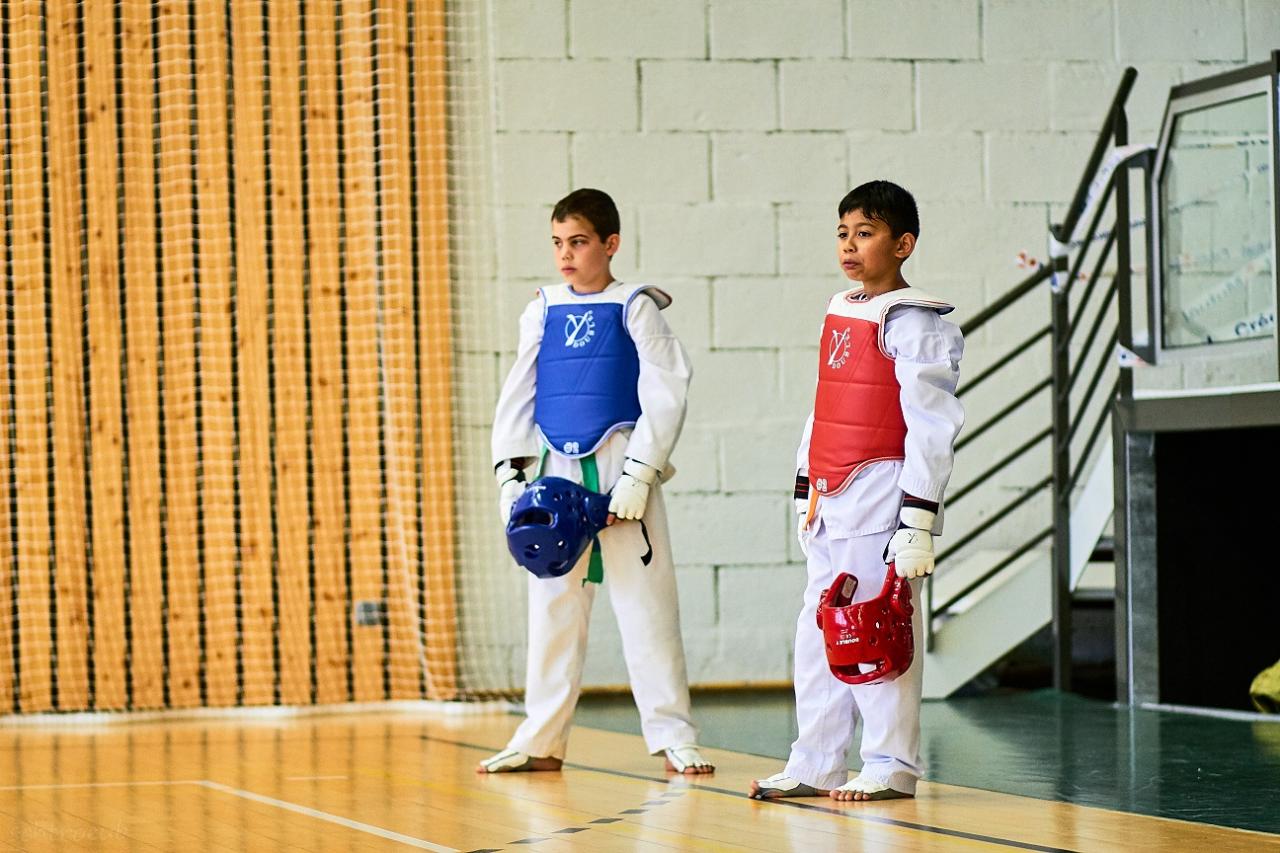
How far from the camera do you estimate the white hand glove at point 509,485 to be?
436 centimetres

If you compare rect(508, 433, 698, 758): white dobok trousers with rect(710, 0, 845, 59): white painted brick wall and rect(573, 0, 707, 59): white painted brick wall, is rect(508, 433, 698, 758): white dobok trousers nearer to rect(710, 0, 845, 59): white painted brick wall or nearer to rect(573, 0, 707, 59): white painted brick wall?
rect(573, 0, 707, 59): white painted brick wall

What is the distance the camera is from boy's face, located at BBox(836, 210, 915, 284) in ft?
12.5

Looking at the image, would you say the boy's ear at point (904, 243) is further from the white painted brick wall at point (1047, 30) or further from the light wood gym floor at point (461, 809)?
the white painted brick wall at point (1047, 30)

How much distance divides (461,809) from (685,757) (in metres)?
0.77

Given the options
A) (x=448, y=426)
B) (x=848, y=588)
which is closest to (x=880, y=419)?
(x=848, y=588)

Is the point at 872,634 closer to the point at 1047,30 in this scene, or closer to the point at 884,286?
the point at 884,286

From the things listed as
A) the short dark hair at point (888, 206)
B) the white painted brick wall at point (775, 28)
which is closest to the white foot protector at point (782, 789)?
the short dark hair at point (888, 206)

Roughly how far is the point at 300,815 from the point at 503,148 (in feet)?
12.3

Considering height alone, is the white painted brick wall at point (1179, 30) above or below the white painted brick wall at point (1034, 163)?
above

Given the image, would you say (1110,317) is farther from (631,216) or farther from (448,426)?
(448,426)

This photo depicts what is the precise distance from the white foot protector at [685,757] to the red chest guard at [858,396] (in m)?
0.92

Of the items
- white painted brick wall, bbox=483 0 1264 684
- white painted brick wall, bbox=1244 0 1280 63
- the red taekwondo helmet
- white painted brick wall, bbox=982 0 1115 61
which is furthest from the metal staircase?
the red taekwondo helmet

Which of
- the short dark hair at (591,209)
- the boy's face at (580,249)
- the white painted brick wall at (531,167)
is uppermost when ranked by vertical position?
the white painted brick wall at (531,167)

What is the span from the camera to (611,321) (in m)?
4.42
